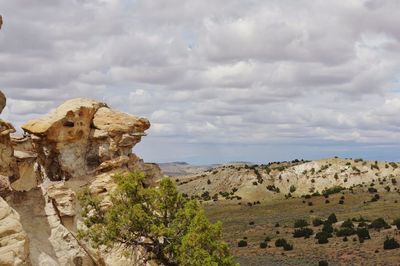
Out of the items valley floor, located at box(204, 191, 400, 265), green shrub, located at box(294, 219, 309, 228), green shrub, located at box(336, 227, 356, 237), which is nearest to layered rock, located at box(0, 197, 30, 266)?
valley floor, located at box(204, 191, 400, 265)

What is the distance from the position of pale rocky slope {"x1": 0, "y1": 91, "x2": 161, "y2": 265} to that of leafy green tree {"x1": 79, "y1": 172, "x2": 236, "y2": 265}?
1.02m

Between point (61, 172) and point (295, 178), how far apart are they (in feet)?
425

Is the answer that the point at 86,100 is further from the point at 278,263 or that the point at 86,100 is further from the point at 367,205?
the point at 367,205

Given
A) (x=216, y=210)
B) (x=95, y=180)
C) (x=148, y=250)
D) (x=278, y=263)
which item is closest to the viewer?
(x=148, y=250)

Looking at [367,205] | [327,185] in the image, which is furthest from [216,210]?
[327,185]

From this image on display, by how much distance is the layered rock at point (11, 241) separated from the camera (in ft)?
64.7

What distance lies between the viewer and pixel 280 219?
103 m

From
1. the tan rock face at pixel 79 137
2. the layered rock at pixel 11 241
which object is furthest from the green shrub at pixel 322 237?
the layered rock at pixel 11 241

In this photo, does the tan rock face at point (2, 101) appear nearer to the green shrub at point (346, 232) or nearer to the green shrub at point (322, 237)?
the green shrub at point (322, 237)

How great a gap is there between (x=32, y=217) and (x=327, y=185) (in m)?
137

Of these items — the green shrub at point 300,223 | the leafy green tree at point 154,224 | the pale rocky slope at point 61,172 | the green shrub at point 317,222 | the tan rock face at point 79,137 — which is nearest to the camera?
the pale rocky slope at point 61,172

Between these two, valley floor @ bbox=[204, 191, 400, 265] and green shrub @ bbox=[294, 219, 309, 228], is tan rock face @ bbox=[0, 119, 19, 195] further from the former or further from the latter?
green shrub @ bbox=[294, 219, 309, 228]

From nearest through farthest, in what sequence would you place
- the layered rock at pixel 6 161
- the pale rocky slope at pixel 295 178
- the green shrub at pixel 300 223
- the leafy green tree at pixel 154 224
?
the layered rock at pixel 6 161
the leafy green tree at pixel 154 224
the green shrub at pixel 300 223
the pale rocky slope at pixel 295 178

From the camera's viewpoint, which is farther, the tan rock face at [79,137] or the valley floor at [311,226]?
the valley floor at [311,226]
